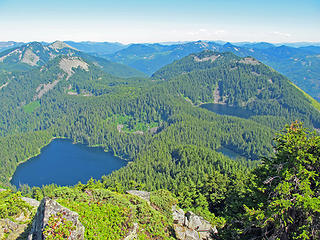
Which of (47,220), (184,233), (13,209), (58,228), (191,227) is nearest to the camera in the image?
(58,228)

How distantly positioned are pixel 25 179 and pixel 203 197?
160 m

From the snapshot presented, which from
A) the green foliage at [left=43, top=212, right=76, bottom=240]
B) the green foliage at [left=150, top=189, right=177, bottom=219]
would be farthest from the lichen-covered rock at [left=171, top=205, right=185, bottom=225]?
the green foliage at [left=43, top=212, right=76, bottom=240]

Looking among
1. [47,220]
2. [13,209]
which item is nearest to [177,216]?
[47,220]

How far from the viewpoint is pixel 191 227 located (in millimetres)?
46688

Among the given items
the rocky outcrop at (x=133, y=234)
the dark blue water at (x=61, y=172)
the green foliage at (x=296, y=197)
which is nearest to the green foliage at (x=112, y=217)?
the rocky outcrop at (x=133, y=234)

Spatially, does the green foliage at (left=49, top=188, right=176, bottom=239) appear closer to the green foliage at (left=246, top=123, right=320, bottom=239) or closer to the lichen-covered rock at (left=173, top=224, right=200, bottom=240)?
the lichen-covered rock at (left=173, top=224, right=200, bottom=240)

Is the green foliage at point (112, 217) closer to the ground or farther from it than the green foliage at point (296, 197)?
closer to the ground

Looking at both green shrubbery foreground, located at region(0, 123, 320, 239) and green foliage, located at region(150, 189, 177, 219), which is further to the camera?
green foliage, located at region(150, 189, 177, 219)

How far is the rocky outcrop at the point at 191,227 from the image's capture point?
4236 cm

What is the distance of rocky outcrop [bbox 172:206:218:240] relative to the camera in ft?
139

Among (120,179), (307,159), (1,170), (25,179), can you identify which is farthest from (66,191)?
(1,170)

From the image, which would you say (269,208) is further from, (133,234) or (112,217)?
(112,217)

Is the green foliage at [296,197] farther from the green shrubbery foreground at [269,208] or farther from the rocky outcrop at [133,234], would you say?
the rocky outcrop at [133,234]

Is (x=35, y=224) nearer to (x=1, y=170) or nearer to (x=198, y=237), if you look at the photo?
(x=198, y=237)
